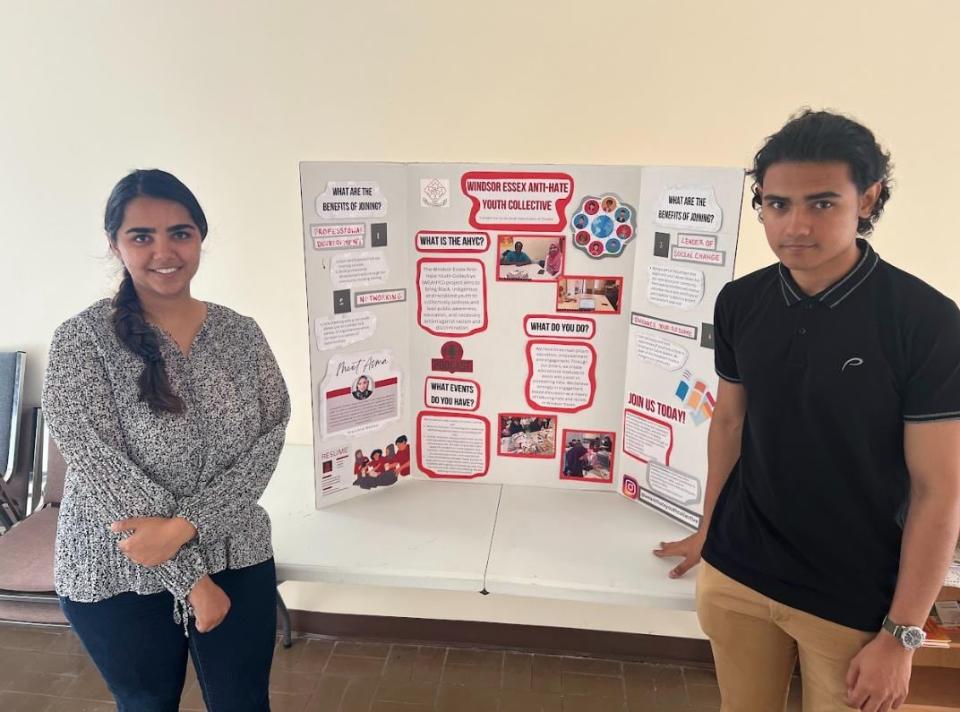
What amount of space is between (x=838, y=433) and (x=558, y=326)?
104cm

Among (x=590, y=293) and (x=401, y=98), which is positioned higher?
(x=401, y=98)

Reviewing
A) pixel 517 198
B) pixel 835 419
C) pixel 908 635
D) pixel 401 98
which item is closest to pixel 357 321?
pixel 517 198

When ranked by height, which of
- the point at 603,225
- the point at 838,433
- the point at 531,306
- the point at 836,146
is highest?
the point at 836,146

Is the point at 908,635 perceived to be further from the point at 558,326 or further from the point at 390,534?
the point at 390,534

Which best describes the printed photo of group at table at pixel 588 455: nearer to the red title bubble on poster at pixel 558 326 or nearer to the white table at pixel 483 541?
the white table at pixel 483 541

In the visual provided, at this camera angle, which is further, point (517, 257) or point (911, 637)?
point (517, 257)

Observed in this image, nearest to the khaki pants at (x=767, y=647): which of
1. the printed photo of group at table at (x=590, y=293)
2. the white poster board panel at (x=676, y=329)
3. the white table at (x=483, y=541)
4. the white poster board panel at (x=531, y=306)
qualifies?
the white table at (x=483, y=541)

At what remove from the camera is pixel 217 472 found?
5.15ft

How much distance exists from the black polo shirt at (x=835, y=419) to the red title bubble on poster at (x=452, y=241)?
3.04 feet

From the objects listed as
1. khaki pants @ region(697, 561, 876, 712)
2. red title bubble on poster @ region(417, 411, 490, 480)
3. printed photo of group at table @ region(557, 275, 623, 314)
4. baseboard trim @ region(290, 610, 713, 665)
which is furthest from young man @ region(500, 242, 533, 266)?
baseboard trim @ region(290, 610, 713, 665)

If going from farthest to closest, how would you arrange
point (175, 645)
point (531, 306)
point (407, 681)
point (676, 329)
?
point (407, 681)
point (531, 306)
point (676, 329)
point (175, 645)

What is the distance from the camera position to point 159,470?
58.5 inches

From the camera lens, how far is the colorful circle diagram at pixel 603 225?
1.98 m

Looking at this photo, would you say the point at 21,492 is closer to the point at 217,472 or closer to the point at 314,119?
Result: the point at 217,472
